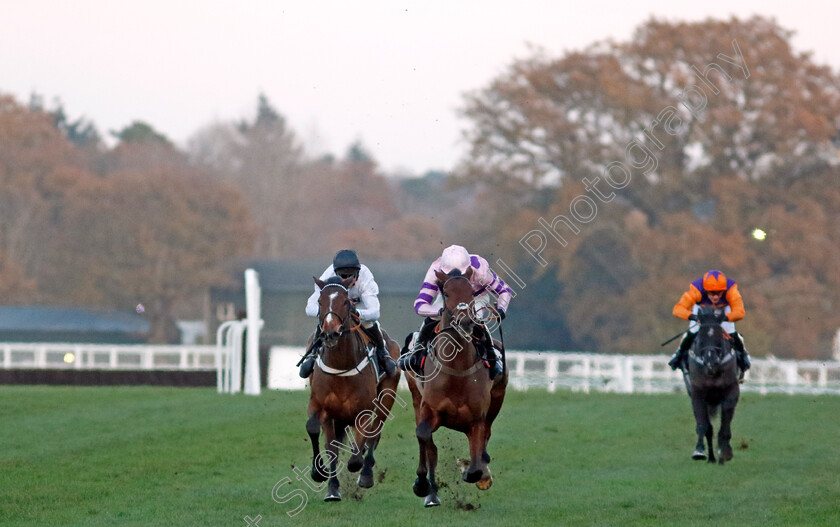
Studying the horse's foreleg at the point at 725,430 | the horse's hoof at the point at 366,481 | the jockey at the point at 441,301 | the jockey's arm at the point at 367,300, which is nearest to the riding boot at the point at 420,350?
the jockey at the point at 441,301

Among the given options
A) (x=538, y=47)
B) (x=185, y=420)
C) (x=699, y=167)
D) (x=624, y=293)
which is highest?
(x=538, y=47)

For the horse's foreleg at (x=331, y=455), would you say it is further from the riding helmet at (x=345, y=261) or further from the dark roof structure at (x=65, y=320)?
the dark roof structure at (x=65, y=320)

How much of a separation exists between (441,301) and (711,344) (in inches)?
184

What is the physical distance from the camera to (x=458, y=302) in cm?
979

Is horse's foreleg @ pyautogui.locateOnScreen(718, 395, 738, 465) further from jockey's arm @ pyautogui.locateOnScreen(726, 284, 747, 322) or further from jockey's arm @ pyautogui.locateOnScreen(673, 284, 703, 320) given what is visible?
jockey's arm @ pyautogui.locateOnScreen(673, 284, 703, 320)

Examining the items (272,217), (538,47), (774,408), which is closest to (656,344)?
(538,47)

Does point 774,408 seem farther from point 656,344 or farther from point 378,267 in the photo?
point 378,267

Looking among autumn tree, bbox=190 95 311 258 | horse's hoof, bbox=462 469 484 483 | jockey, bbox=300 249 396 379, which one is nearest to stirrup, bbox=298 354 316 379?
jockey, bbox=300 249 396 379

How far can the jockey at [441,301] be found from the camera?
10281 millimetres

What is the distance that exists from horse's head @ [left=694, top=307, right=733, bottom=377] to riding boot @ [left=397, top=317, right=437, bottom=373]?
4513 millimetres

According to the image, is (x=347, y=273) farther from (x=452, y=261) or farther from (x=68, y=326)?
(x=68, y=326)

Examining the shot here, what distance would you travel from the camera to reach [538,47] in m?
46.6

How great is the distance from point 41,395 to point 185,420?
411 centimetres

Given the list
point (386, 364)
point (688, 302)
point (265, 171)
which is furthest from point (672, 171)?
point (265, 171)
